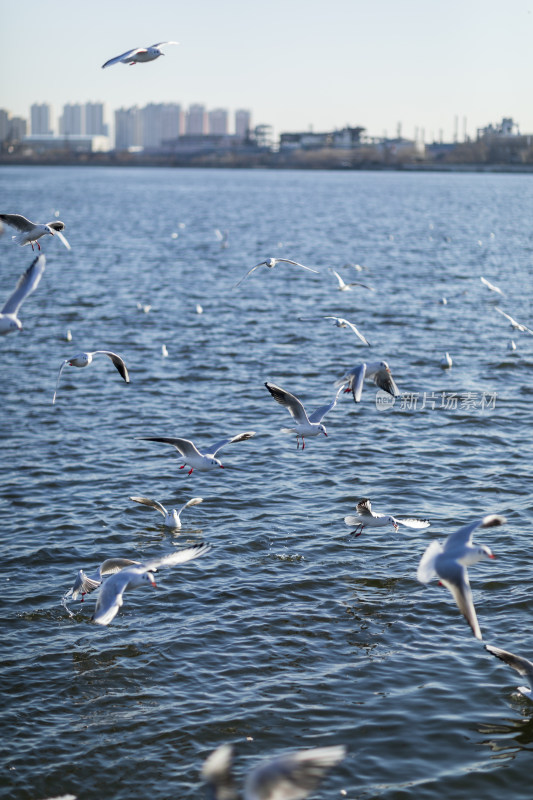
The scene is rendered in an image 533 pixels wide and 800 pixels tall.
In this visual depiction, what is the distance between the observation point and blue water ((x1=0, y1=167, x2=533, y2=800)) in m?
10.2

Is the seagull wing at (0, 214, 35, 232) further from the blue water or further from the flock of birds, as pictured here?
the blue water

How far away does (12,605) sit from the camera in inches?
521

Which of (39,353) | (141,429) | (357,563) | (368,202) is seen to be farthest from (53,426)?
(368,202)

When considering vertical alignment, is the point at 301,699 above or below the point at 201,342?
below

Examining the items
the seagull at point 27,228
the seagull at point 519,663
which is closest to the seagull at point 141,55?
the seagull at point 27,228

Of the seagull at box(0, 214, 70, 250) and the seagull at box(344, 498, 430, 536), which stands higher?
the seagull at box(0, 214, 70, 250)

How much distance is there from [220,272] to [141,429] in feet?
87.6

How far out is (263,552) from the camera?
14852mm

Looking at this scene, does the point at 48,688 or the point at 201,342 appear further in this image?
the point at 201,342

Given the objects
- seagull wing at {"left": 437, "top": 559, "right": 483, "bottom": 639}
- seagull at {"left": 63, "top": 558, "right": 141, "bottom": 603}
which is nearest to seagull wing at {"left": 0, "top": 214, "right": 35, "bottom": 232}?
seagull at {"left": 63, "top": 558, "right": 141, "bottom": 603}

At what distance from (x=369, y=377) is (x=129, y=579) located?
18.7 feet

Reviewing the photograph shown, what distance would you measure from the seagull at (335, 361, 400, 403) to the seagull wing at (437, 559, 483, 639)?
3357 millimetres

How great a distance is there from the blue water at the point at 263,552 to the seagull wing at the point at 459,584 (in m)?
1.79

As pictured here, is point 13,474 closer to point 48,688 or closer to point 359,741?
point 48,688
